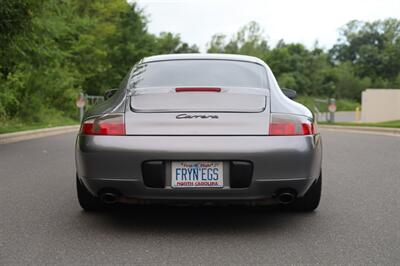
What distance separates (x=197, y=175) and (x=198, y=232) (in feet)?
1.73

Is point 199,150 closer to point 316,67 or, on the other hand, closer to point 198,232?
point 198,232

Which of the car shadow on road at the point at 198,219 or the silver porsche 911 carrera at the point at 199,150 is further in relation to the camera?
the car shadow on road at the point at 198,219

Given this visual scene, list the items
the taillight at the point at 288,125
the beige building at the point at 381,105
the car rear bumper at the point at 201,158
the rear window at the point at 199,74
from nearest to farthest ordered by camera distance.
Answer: the car rear bumper at the point at 201,158, the taillight at the point at 288,125, the rear window at the point at 199,74, the beige building at the point at 381,105

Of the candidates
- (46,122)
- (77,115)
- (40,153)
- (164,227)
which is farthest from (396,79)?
(164,227)

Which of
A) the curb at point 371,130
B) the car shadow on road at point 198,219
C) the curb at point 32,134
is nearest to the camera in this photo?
the car shadow on road at point 198,219

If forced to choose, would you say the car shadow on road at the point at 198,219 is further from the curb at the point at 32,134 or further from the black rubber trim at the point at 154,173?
the curb at the point at 32,134

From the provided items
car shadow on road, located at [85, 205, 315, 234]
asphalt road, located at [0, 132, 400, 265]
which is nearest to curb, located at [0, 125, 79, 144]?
asphalt road, located at [0, 132, 400, 265]

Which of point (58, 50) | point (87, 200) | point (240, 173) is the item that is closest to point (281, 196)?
point (240, 173)

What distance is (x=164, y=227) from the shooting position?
14.8 feet

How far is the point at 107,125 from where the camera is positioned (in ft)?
13.9

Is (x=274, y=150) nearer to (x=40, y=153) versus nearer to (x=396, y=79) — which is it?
(x=40, y=153)

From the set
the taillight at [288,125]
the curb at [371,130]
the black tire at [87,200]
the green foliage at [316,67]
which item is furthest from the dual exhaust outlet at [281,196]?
the green foliage at [316,67]

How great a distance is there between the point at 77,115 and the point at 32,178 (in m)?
20.5

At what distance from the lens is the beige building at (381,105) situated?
32031 millimetres
